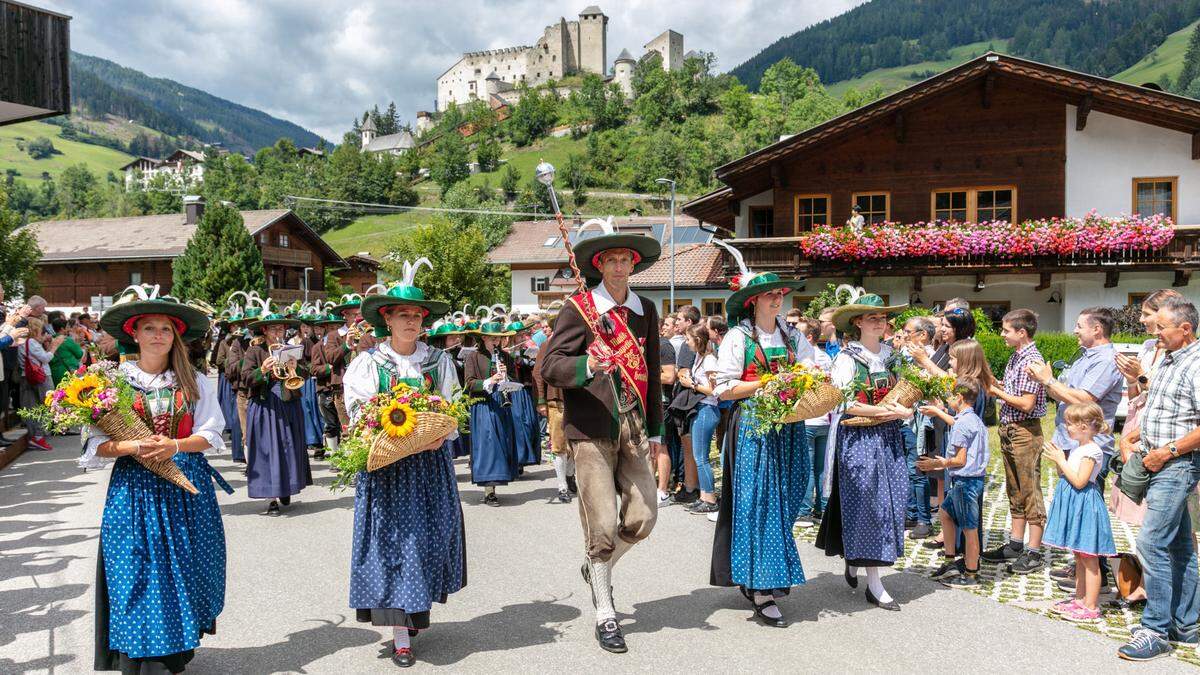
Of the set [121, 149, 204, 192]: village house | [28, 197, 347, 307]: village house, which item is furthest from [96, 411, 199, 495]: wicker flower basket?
[121, 149, 204, 192]: village house

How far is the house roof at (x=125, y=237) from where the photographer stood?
50.9 metres

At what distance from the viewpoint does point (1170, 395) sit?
4953 millimetres

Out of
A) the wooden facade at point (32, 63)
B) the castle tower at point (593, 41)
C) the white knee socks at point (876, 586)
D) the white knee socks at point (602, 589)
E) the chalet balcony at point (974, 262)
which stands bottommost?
the white knee socks at point (876, 586)

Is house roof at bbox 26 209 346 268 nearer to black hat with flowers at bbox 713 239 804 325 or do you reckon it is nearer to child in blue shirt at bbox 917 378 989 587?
black hat with flowers at bbox 713 239 804 325

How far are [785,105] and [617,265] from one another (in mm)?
103302

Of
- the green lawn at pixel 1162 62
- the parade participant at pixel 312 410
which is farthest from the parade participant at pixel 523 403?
the green lawn at pixel 1162 62

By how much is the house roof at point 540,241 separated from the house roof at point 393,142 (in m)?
117

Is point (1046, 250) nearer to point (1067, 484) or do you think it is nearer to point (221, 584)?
point (1067, 484)

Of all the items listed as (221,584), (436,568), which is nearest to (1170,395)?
(436,568)

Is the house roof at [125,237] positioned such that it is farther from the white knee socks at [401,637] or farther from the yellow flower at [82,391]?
the white knee socks at [401,637]

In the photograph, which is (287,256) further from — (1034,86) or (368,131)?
(368,131)

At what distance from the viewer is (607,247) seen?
5.38 m

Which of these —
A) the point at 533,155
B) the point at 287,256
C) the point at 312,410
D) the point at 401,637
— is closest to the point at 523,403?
the point at 312,410

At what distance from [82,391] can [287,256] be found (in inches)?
2172
